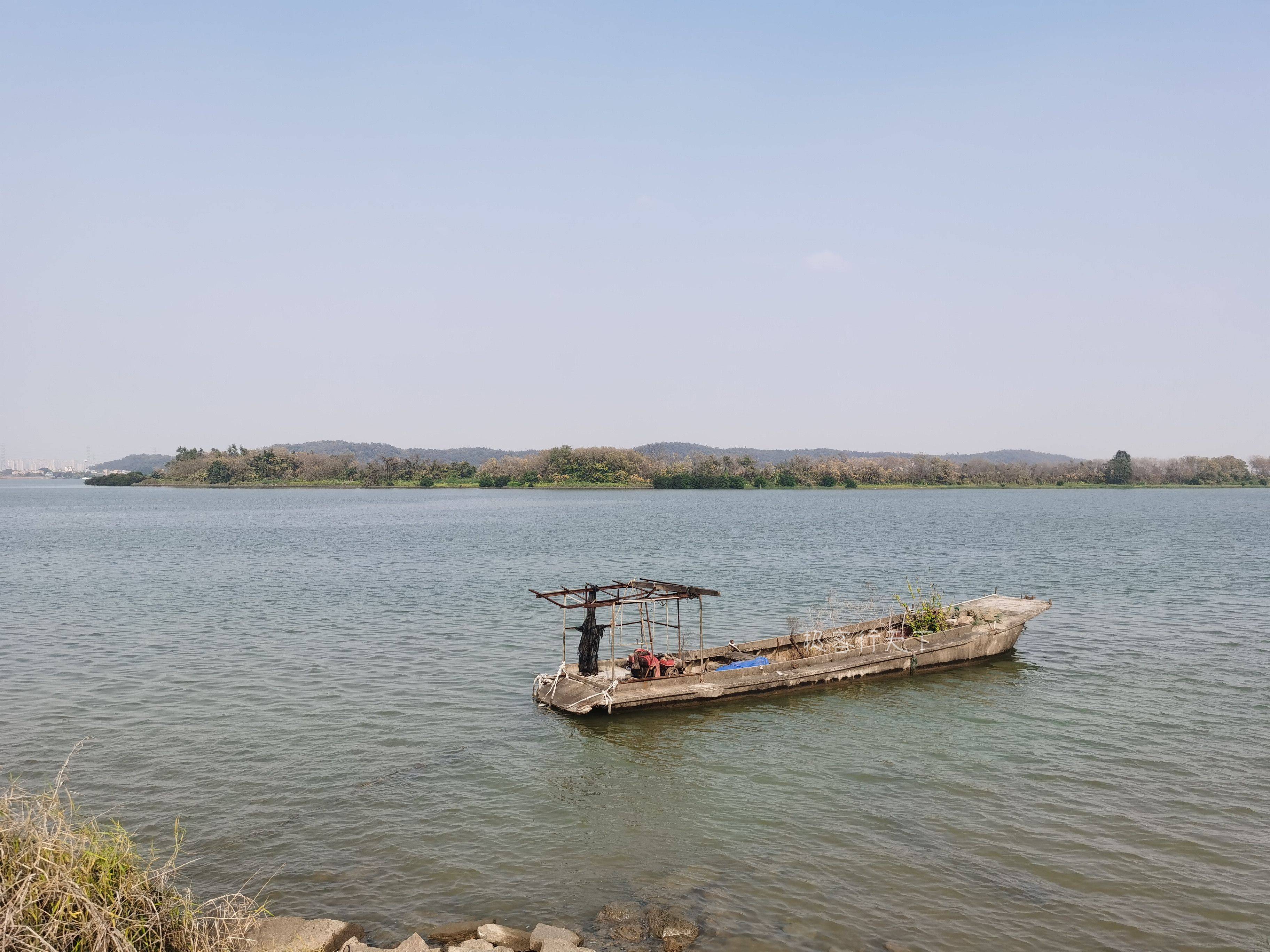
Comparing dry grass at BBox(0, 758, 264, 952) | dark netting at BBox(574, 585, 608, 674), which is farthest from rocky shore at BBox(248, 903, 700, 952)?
dark netting at BBox(574, 585, 608, 674)

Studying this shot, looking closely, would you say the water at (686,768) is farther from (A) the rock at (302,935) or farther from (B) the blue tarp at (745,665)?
(B) the blue tarp at (745,665)

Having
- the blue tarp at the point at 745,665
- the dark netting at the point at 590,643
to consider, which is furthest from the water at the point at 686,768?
the dark netting at the point at 590,643

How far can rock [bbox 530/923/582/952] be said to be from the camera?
35.1ft

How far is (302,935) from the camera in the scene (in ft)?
35.3

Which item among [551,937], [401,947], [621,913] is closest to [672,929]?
[621,913]

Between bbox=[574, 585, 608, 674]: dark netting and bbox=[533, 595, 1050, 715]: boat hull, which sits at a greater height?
bbox=[574, 585, 608, 674]: dark netting

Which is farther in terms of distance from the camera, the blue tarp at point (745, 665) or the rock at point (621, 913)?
the blue tarp at point (745, 665)

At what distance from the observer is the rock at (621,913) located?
11.7 m

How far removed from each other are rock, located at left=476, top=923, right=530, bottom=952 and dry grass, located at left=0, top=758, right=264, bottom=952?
3.07 meters

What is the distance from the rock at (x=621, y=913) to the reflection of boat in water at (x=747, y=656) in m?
9.01

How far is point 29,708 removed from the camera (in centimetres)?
2195

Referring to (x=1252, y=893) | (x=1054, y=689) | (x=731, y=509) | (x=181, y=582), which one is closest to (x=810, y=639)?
(x=1054, y=689)

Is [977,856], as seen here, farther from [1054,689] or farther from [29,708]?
[29,708]

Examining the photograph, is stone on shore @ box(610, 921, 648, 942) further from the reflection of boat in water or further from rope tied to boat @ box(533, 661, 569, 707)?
rope tied to boat @ box(533, 661, 569, 707)
